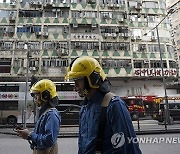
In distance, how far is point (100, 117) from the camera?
1500 millimetres

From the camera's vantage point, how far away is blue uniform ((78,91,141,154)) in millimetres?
1427

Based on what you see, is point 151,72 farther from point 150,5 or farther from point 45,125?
point 45,125

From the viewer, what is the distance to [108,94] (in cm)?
160

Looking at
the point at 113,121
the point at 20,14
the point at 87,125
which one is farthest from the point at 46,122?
the point at 20,14

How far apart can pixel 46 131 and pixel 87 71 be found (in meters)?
0.79

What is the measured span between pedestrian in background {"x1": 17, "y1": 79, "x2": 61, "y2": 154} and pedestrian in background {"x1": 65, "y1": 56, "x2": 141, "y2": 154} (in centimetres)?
55

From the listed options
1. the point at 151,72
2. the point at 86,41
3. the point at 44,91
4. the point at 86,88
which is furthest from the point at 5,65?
the point at 86,88

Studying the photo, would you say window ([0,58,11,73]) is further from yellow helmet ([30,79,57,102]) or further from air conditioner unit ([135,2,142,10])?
yellow helmet ([30,79,57,102])

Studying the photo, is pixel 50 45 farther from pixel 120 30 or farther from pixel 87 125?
pixel 87 125

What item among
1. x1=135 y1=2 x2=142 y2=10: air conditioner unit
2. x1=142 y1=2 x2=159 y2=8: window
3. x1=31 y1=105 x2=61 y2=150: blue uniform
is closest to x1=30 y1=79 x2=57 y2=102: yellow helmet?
x1=31 y1=105 x2=61 y2=150: blue uniform

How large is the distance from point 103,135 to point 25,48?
25144 mm

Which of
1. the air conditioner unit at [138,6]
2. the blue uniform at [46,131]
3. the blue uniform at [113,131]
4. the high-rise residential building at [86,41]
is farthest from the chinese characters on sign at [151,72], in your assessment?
the blue uniform at [113,131]

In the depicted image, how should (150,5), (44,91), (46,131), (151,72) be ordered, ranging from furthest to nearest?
1. (150,5)
2. (151,72)
3. (44,91)
4. (46,131)

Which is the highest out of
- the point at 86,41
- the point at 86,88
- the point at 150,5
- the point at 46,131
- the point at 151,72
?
the point at 150,5
